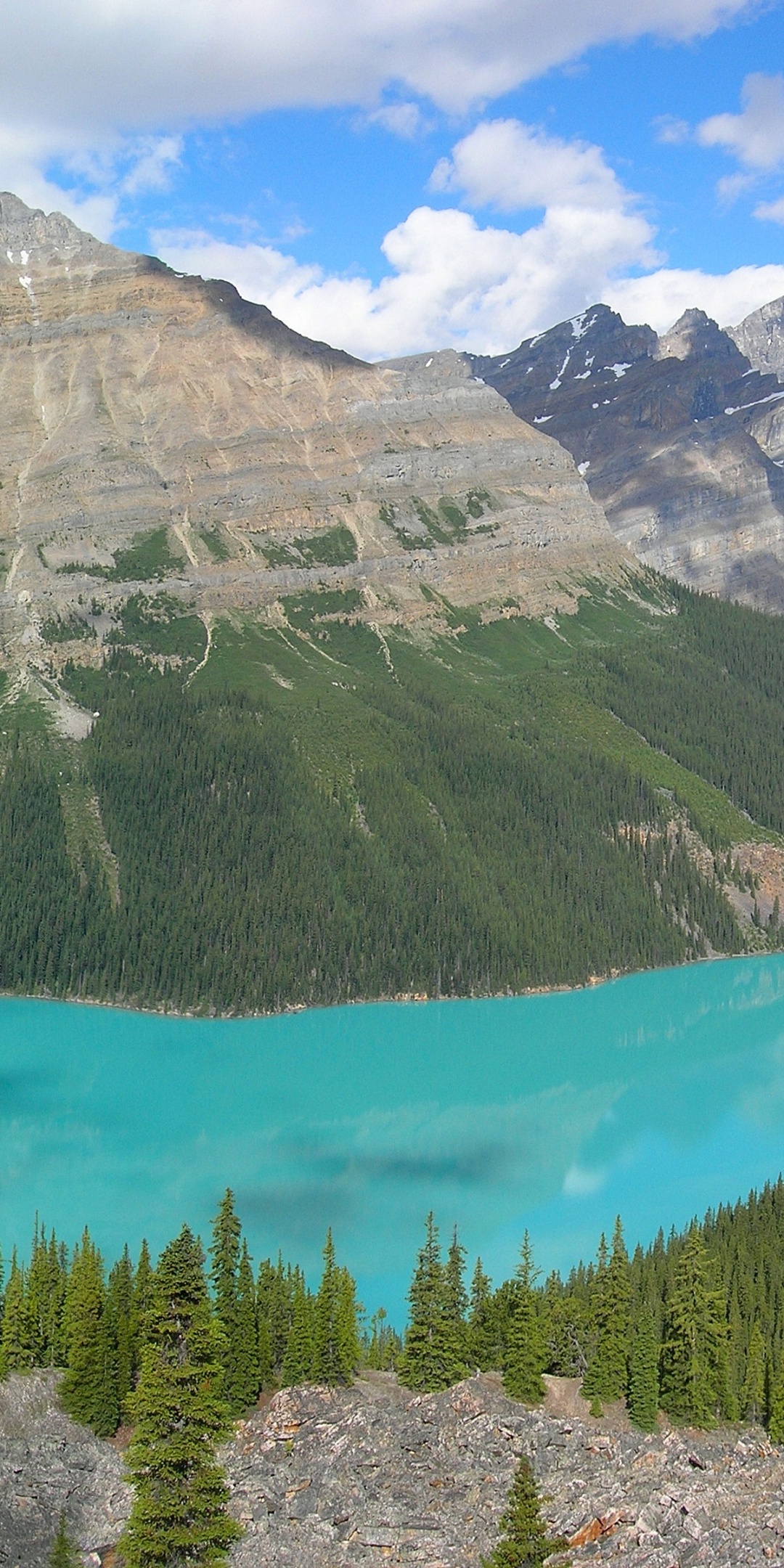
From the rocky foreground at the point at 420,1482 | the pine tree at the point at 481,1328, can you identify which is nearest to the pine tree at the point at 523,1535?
the rocky foreground at the point at 420,1482

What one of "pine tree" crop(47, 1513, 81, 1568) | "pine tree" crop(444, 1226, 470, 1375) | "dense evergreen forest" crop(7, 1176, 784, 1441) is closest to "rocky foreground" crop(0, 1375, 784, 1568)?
"pine tree" crop(47, 1513, 81, 1568)

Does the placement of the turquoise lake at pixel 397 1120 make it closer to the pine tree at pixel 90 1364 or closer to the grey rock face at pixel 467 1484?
the pine tree at pixel 90 1364

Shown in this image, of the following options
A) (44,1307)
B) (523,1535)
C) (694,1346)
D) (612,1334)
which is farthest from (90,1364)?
(523,1535)

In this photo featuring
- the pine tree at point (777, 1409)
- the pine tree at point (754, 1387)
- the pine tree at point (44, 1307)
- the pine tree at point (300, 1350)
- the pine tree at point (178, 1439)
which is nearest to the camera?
the pine tree at point (178, 1439)

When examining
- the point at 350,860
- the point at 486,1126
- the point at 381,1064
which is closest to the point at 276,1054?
the point at 381,1064

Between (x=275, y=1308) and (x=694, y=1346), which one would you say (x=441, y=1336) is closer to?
(x=275, y=1308)

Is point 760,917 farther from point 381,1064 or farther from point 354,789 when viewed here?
point 381,1064
